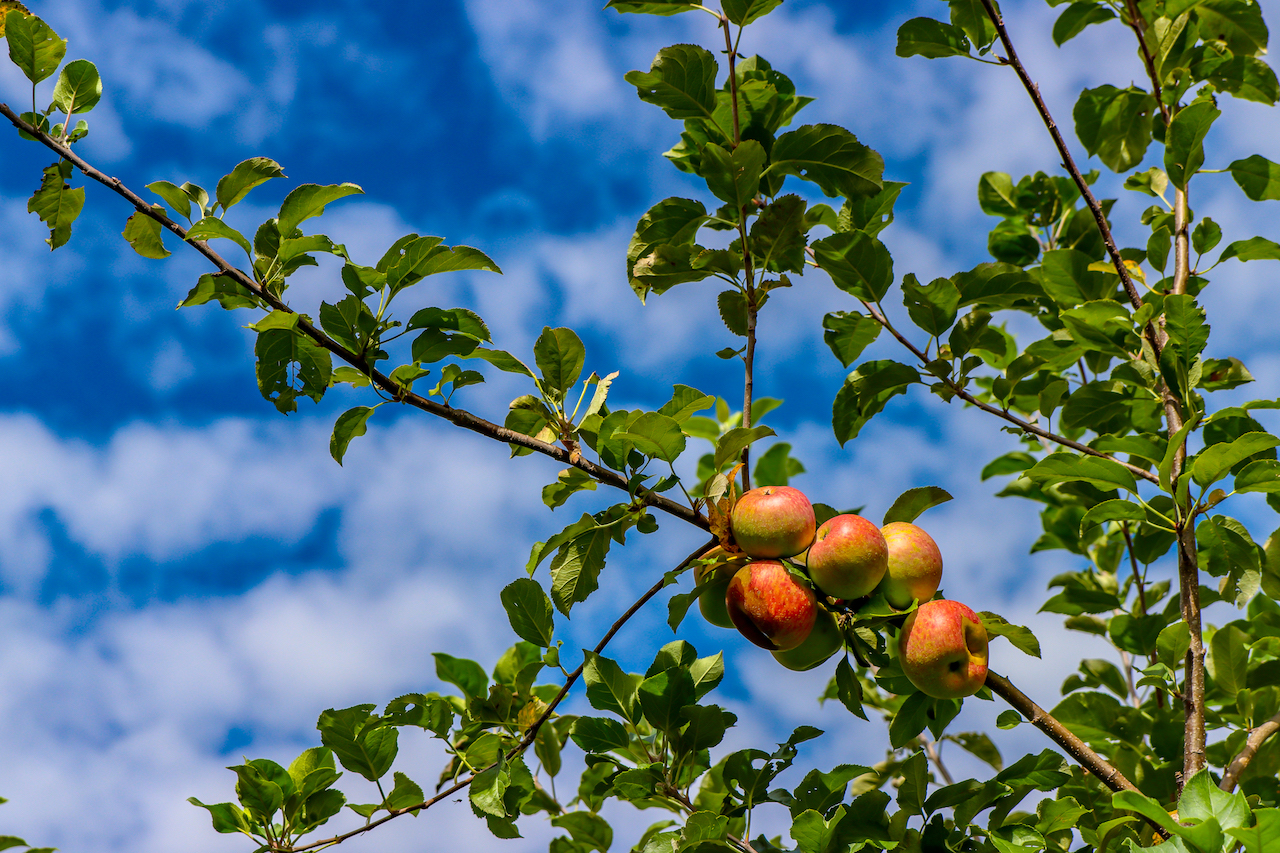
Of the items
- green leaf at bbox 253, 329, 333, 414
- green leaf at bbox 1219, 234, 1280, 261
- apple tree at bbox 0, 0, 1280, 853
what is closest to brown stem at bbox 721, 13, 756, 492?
apple tree at bbox 0, 0, 1280, 853

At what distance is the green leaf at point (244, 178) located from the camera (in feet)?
6.81

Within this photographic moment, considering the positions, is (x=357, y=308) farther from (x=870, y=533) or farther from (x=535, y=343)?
(x=870, y=533)

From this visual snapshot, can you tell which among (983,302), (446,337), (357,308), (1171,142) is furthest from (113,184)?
(1171,142)

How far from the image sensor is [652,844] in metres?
2.08

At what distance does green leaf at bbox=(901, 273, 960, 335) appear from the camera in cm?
241

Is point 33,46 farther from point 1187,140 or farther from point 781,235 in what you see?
point 1187,140

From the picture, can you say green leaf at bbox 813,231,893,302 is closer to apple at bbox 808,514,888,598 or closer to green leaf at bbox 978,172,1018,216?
apple at bbox 808,514,888,598

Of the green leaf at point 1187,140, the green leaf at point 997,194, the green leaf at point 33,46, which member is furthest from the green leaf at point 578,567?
the green leaf at point 997,194

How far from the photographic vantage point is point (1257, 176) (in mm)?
2832

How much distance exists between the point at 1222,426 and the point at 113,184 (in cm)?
300

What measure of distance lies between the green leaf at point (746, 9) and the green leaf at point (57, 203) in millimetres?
1573

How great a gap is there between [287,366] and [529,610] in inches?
33.1

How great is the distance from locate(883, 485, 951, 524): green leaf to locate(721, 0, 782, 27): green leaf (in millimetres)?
1208

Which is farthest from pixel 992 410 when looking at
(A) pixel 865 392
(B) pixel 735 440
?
(B) pixel 735 440
